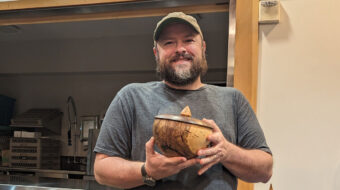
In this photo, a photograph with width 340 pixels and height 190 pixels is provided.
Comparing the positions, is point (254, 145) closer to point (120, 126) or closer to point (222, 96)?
point (222, 96)

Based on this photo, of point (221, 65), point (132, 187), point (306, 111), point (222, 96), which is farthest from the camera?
point (221, 65)

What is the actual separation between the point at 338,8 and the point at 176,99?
3.47ft

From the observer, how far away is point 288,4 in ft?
5.05

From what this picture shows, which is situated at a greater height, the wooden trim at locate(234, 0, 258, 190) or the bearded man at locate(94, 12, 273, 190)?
the wooden trim at locate(234, 0, 258, 190)

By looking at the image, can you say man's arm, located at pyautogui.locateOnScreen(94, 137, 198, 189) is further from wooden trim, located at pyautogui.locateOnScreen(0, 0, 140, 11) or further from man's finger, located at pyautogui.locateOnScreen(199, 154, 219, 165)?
wooden trim, located at pyautogui.locateOnScreen(0, 0, 140, 11)

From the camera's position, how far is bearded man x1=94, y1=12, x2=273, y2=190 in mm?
915

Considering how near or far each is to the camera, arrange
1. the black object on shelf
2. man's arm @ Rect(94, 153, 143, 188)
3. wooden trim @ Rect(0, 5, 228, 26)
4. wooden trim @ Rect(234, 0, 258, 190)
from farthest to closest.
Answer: the black object on shelf < wooden trim @ Rect(0, 5, 228, 26) < wooden trim @ Rect(234, 0, 258, 190) < man's arm @ Rect(94, 153, 143, 188)

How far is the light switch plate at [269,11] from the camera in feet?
5.01

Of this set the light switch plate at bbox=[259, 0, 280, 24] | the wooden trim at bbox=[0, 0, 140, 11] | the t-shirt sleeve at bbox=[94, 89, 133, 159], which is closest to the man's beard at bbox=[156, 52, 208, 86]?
the t-shirt sleeve at bbox=[94, 89, 133, 159]

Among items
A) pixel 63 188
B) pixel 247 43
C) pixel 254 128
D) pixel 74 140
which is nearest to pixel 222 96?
pixel 254 128

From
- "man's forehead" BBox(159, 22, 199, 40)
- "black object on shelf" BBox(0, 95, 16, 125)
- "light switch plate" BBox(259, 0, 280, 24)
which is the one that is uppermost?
"light switch plate" BBox(259, 0, 280, 24)

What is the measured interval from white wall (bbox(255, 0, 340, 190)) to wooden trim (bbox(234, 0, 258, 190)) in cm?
4

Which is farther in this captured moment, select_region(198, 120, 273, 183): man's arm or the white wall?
the white wall

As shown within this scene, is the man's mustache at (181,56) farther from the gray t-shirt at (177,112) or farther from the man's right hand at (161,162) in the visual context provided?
the man's right hand at (161,162)
